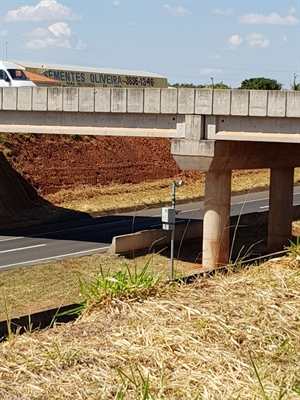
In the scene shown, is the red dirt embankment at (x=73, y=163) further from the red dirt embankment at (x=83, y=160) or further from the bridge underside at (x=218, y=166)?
the bridge underside at (x=218, y=166)

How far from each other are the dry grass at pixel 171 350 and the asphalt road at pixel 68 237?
873 inches

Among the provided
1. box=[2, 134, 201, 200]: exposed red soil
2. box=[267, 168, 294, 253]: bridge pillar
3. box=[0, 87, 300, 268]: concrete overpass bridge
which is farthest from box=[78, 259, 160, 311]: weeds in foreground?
box=[2, 134, 201, 200]: exposed red soil

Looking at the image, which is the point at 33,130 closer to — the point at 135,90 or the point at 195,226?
the point at 135,90

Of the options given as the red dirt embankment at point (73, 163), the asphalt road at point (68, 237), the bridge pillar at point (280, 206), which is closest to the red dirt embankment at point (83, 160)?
the red dirt embankment at point (73, 163)

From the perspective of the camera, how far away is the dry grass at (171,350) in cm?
421

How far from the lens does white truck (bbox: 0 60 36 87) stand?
148 ft

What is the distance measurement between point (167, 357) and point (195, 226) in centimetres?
3236

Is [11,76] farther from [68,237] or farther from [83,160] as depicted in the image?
[68,237]

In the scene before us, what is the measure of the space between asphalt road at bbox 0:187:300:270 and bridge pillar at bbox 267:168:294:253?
207cm

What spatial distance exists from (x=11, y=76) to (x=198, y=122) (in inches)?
774

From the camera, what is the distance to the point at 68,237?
37.2 m

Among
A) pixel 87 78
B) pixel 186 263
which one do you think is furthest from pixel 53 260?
pixel 87 78

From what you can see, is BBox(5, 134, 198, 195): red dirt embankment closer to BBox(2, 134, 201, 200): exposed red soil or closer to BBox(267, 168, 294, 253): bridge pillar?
BBox(2, 134, 201, 200): exposed red soil

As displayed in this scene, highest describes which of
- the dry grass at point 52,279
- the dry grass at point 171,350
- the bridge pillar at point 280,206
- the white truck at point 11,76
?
the white truck at point 11,76
